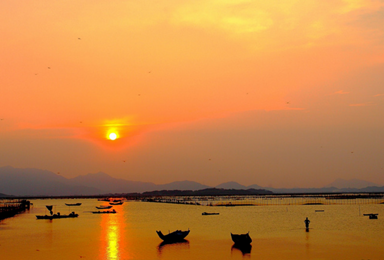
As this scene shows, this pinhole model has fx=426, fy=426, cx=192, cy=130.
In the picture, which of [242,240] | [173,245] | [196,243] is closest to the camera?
[242,240]

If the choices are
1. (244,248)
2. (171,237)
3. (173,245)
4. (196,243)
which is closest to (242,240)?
(244,248)

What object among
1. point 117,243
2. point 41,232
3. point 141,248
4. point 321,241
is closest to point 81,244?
point 117,243

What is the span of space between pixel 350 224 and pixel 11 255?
48.8 m

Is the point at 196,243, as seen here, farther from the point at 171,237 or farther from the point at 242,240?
the point at 242,240

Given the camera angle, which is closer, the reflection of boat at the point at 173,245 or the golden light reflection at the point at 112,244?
the golden light reflection at the point at 112,244

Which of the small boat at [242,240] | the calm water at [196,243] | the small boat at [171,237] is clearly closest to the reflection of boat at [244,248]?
the small boat at [242,240]

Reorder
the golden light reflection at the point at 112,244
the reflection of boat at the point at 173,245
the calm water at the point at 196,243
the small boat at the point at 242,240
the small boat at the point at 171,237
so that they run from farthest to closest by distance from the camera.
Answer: the small boat at the point at 171,237 < the reflection of boat at the point at 173,245 < the small boat at the point at 242,240 < the calm water at the point at 196,243 < the golden light reflection at the point at 112,244

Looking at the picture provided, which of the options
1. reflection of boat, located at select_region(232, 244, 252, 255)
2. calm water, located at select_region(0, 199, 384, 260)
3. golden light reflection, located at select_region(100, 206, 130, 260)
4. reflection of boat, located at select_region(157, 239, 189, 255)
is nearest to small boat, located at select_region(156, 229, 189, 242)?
reflection of boat, located at select_region(157, 239, 189, 255)

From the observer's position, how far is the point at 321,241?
1831 inches

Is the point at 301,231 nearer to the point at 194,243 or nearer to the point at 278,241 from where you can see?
the point at 278,241

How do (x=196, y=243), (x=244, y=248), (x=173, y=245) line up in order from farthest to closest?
(x=196, y=243)
(x=173, y=245)
(x=244, y=248)

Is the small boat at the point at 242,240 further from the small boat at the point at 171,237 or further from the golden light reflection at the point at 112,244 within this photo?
the golden light reflection at the point at 112,244

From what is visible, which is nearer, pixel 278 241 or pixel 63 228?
pixel 278 241

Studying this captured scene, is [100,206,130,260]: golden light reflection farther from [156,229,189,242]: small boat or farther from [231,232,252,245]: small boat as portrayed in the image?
[231,232,252,245]: small boat
